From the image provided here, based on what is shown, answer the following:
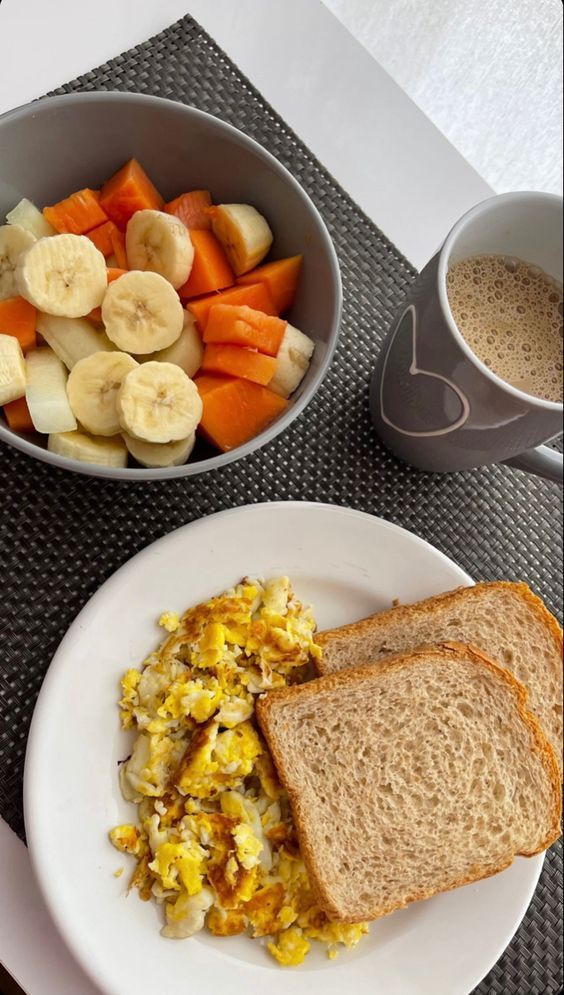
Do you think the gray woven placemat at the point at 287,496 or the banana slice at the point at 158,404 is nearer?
the banana slice at the point at 158,404

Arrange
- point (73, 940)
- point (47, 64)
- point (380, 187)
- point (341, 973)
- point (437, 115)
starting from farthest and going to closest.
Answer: point (437, 115) → point (380, 187) → point (47, 64) → point (341, 973) → point (73, 940)

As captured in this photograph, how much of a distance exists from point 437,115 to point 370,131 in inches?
10.5

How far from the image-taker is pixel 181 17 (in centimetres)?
127

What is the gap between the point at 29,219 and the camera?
106 cm

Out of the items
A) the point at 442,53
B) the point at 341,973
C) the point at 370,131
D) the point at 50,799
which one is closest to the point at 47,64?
the point at 370,131

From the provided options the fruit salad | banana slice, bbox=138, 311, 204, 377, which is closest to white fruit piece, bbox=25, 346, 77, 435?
the fruit salad

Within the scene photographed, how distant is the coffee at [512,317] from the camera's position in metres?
1.00

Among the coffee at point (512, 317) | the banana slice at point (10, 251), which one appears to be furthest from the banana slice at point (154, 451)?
the coffee at point (512, 317)

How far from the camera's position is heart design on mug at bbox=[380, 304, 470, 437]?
3.33ft

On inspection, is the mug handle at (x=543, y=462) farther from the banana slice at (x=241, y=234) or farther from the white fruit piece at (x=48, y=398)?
the white fruit piece at (x=48, y=398)

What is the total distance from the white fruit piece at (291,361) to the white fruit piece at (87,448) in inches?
7.9

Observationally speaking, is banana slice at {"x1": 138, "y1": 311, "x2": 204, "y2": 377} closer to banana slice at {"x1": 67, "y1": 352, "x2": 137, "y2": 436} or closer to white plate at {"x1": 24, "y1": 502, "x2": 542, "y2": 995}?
banana slice at {"x1": 67, "y1": 352, "x2": 137, "y2": 436}

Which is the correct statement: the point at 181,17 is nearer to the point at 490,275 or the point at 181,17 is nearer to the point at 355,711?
the point at 490,275

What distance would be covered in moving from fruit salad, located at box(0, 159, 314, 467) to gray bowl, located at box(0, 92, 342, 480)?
0.02 m
